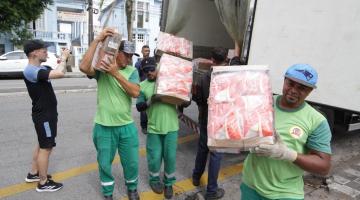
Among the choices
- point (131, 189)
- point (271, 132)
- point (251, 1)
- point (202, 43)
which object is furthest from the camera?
point (202, 43)

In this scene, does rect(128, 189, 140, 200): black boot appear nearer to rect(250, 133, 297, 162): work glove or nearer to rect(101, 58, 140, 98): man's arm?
rect(101, 58, 140, 98): man's arm

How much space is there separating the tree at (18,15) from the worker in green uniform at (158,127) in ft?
55.7

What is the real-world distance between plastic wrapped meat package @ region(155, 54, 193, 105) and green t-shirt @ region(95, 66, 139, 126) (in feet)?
1.06

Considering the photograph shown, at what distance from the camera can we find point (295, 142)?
209cm

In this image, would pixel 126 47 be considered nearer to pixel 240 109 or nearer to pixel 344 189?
pixel 240 109

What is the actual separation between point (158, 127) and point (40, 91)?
126cm

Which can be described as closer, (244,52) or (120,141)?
(120,141)

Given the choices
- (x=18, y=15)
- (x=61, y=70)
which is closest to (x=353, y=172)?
(x=61, y=70)

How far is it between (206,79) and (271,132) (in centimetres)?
188

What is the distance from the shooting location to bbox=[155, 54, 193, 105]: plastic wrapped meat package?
3.52 m

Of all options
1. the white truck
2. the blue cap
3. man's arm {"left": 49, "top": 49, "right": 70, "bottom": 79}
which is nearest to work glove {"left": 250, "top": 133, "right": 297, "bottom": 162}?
the blue cap

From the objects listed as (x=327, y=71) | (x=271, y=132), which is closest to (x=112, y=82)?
(x=271, y=132)

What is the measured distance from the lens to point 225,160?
16.4 ft

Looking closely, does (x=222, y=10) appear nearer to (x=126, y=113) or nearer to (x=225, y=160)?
(x=225, y=160)
